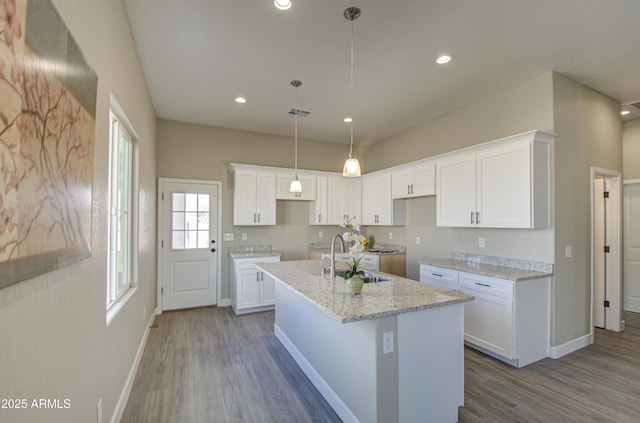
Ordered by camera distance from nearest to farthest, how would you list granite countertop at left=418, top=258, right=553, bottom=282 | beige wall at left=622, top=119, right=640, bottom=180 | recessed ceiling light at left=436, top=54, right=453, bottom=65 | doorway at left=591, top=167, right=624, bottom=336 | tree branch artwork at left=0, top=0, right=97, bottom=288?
tree branch artwork at left=0, top=0, right=97, bottom=288, recessed ceiling light at left=436, top=54, right=453, bottom=65, granite countertop at left=418, top=258, right=553, bottom=282, doorway at left=591, top=167, right=624, bottom=336, beige wall at left=622, top=119, right=640, bottom=180

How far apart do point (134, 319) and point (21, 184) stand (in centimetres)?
259

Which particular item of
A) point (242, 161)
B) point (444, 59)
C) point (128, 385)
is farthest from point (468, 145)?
point (128, 385)

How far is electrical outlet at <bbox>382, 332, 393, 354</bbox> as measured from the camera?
188 cm

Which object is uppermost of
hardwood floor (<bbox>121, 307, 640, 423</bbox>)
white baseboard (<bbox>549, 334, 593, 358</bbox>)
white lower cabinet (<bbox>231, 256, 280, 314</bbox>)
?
white lower cabinet (<bbox>231, 256, 280, 314</bbox>)

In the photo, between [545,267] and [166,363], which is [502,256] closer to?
[545,267]

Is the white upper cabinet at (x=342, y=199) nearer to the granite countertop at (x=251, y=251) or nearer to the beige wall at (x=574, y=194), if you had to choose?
the granite countertop at (x=251, y=251)

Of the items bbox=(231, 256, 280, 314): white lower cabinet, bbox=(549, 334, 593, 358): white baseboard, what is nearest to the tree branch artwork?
bbox=(231, 256, 280, 314): white lower cabinet

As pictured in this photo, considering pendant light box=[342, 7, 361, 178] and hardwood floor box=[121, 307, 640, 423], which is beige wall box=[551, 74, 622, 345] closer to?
hardwood floor box=[121, 307, 640, 423]

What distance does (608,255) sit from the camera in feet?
13.6

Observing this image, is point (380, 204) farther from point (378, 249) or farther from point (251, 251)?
point (251, 251)

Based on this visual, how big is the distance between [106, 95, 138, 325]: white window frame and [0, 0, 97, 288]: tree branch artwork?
0.98 metres

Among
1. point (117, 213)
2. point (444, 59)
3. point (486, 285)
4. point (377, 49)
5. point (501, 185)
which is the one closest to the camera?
point (117, 213)

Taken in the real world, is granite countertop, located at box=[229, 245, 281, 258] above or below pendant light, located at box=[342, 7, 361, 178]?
below

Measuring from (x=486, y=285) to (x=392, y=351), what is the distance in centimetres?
190
